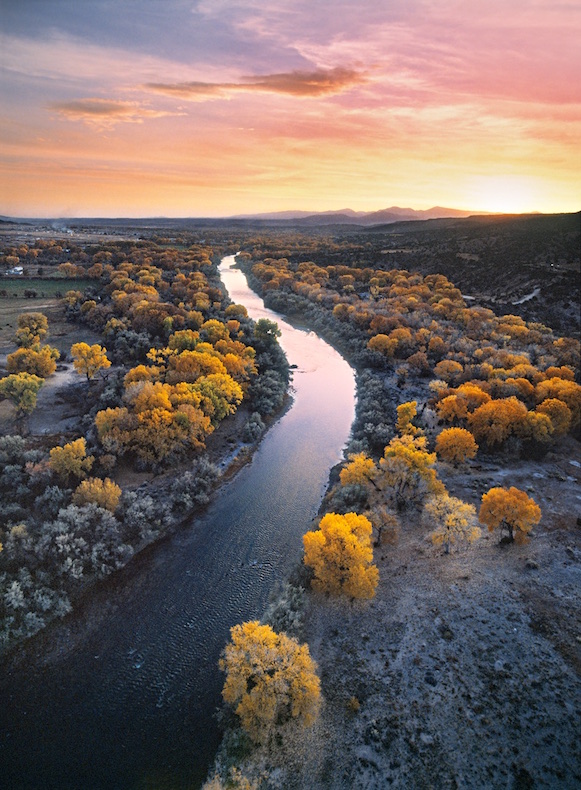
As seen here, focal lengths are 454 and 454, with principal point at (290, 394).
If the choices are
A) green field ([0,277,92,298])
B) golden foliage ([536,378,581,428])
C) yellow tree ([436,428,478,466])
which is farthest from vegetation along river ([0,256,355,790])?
green field ([0,277,92,298])

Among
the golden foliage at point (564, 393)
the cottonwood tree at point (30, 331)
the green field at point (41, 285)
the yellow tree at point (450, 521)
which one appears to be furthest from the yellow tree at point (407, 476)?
the green field at point (41, 285)

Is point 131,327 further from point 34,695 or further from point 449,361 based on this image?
point 34,695

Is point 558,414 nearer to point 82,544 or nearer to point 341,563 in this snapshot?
point 341,563

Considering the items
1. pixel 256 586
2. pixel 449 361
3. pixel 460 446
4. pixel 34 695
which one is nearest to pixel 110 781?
pixel 34 695

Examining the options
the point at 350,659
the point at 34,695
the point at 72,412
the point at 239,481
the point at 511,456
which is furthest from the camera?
the point at 72,412

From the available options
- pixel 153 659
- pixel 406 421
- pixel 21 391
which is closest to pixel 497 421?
pixel 406 421

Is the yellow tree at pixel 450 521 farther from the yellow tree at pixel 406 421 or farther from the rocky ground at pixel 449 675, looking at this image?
the yellow tree at pixel 406 421
